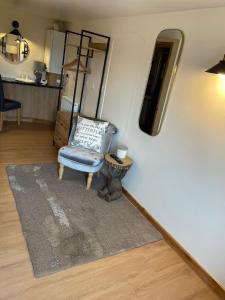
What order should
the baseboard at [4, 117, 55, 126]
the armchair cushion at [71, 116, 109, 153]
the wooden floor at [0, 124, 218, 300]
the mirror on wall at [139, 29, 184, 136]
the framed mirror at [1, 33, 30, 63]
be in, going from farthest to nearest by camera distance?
the baseboard at [4, 117, 55, 126], the framed mirror at [1, 33, 30, 63], the armchair cushion at [71, 116, 109, 153], the mirror on wall at [139, 29, 184, 136], the wooden floor at [0, 124, 218, 300]

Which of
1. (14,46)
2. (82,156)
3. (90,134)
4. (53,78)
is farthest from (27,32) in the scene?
(82,156)

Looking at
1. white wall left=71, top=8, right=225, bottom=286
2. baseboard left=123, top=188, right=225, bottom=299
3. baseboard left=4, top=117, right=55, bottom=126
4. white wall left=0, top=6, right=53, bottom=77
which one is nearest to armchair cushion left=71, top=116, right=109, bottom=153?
white wall left=71, top=8, right=225, bottom=286

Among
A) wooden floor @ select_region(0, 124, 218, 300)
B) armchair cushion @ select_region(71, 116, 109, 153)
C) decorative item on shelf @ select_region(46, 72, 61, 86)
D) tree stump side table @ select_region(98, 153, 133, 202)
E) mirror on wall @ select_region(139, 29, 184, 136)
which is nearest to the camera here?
wooden floor @ select_region(0, 124, 218, 300)

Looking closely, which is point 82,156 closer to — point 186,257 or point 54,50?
point 186,257

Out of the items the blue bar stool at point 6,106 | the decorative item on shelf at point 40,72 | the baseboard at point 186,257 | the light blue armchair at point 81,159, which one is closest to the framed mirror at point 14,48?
the decorative item on shelf at point 40,72

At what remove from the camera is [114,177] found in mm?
2701

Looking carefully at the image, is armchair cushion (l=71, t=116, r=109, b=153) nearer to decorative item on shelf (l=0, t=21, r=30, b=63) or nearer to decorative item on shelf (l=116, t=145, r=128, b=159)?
decorative item on shelf (l=116, t=145, r=128, b=159)

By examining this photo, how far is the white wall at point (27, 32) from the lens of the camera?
173 inches

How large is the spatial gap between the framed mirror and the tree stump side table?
326 centimetres

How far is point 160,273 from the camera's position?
1.90 meters

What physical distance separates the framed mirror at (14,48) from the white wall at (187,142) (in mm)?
2691

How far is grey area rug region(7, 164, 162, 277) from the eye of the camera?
6.16 feet

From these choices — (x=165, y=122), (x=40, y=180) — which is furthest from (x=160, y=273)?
(x=40, y=180)

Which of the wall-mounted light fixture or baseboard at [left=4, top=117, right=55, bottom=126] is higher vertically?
the wall-mounted light fixture
